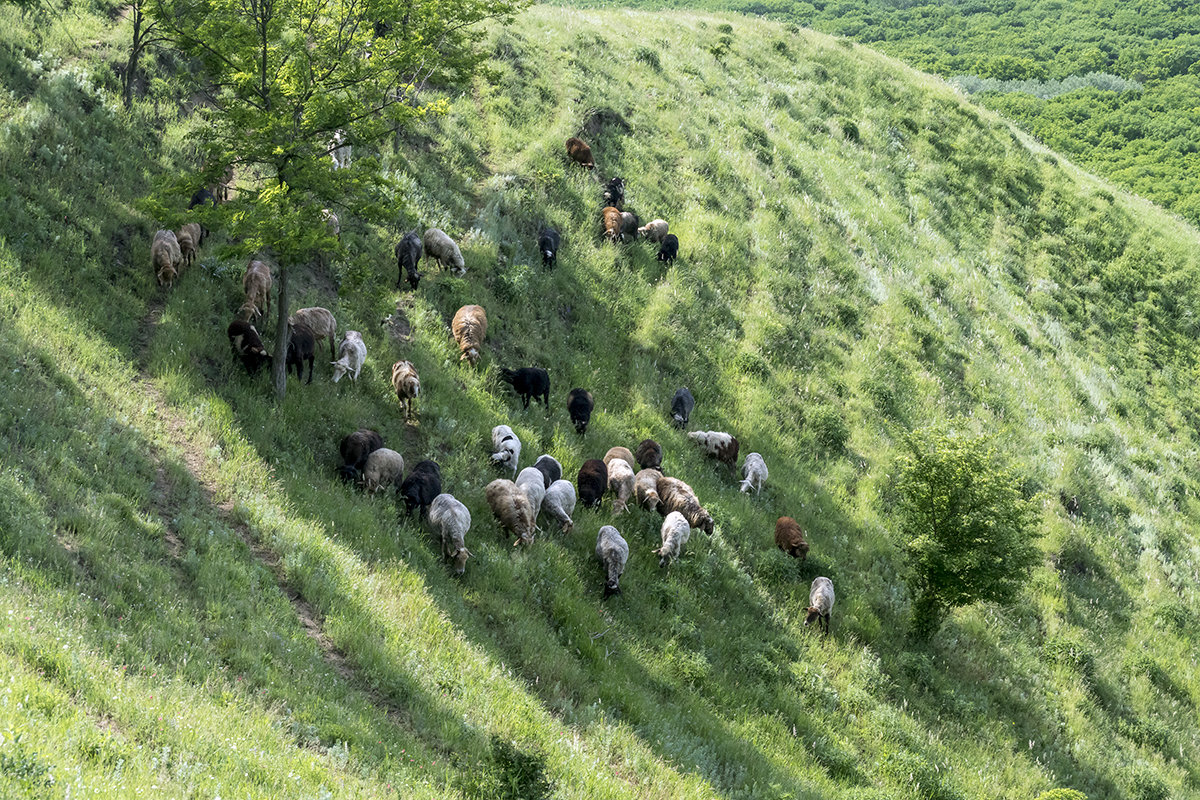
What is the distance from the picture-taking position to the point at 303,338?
44.7 feet

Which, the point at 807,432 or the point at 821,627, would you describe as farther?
the point at 807,432

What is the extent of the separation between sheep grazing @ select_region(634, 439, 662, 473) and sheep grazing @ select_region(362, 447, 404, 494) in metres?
5.19

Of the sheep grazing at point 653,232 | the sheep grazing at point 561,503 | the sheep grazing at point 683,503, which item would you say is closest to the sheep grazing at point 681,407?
the sheep grazing at point 683,503

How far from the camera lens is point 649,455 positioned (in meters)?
16.0

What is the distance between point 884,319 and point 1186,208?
49217 mm

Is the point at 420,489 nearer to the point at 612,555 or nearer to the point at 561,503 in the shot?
the point at 561,503

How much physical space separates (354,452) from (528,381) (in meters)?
4.41

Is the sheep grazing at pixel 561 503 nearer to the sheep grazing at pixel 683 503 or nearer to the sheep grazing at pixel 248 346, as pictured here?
the sheep grazing at pixel 683 503

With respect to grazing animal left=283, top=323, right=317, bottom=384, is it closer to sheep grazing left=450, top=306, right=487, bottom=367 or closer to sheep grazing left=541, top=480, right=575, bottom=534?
sheep grazing left=450, top=306, right=487, bottom=367

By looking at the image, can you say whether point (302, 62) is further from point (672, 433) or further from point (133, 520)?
point (672, 433)

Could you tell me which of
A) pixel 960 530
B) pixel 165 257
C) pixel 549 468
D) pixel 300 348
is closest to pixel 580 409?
pixel 549 468

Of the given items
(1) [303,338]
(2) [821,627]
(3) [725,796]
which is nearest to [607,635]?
(3) [725,796]

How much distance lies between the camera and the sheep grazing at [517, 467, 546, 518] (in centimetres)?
1322

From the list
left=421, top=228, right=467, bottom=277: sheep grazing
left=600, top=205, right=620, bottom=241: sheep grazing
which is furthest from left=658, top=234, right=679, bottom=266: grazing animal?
left=421, top=228, right=467, bottom=277: sheep grazing
